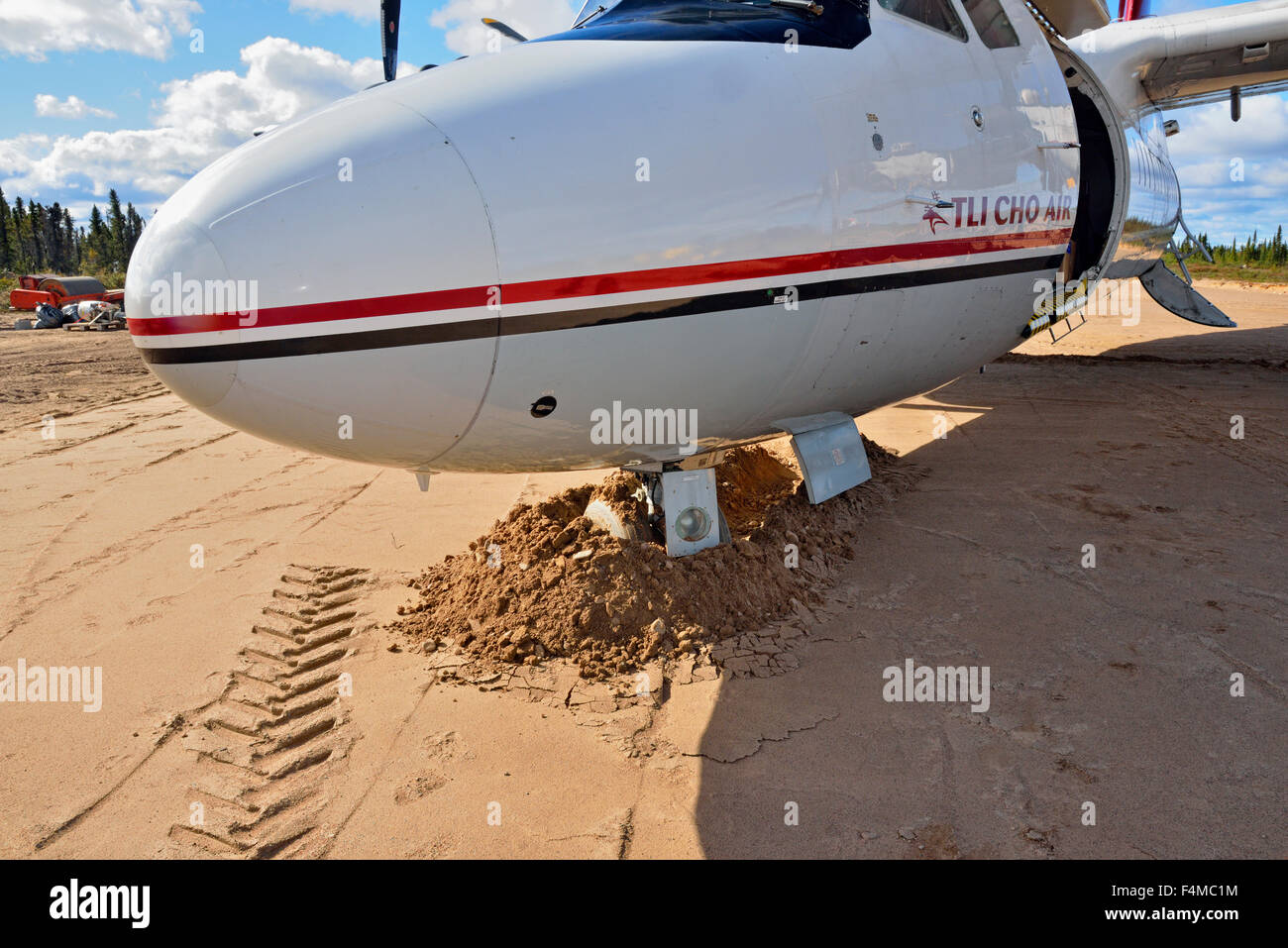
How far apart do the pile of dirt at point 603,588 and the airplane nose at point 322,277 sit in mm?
1968

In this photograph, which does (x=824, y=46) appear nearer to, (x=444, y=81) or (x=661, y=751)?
(x=444, y=81)

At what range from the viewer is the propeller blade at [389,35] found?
225 inches

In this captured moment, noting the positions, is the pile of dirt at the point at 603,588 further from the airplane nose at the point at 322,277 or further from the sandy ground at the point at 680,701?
the airplane nose at the point at 322,277

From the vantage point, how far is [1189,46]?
8.69m

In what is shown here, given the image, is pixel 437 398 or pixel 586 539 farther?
pixel 586 539

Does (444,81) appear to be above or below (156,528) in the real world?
above

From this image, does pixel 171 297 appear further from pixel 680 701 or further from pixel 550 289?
pixel 680 701

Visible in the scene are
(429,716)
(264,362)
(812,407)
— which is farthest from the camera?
(812,407)

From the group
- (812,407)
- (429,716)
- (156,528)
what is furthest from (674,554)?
(156,528)

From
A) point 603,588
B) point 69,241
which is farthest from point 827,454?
point 69,241

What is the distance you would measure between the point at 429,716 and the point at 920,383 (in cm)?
339

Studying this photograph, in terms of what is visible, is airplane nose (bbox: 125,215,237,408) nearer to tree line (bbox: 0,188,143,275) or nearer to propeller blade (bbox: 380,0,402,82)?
propeller blade (bbox: 380,0,402,82)

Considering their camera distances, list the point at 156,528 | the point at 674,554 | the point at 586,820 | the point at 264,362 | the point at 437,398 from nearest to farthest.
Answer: the point at 264,362 < the point at 437,398 < the point at 586,820 < the point at 674,554 < the point at 156,528

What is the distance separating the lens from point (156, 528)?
285 inches
